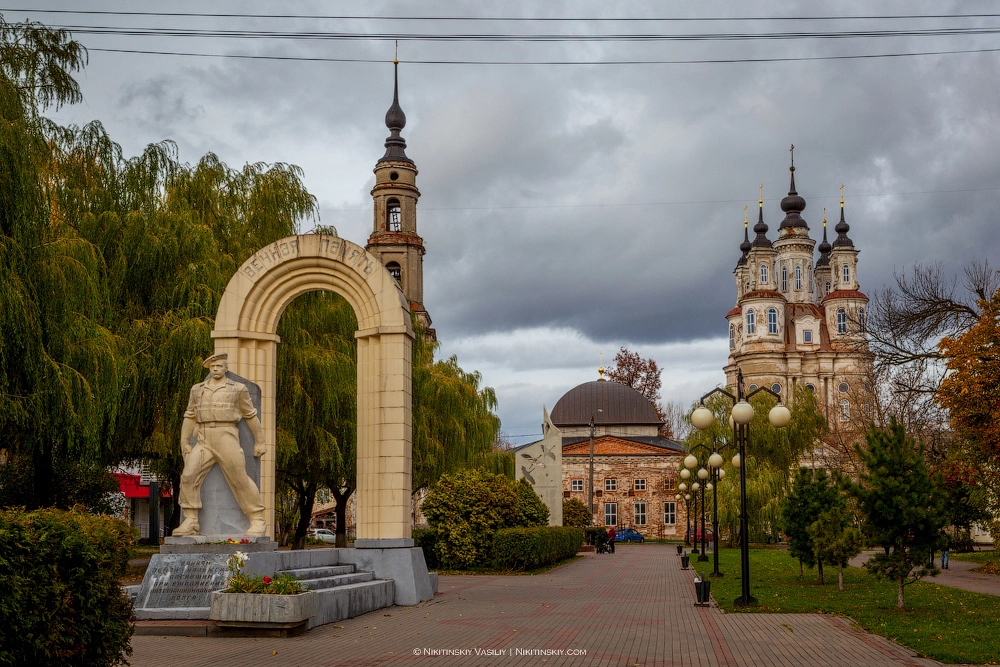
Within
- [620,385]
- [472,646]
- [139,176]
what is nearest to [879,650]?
[472,646]

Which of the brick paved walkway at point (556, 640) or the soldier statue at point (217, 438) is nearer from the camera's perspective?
Result: the brick paved walkway at point (556, 640)

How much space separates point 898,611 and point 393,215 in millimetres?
51168

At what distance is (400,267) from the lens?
62.7m

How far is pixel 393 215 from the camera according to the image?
64.2 metres

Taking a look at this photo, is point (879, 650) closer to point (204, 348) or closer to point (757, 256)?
point (204, 348)

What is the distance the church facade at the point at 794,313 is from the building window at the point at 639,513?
17157 millimetres

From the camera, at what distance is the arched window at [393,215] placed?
6353 centimetres

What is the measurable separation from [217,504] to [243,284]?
16.2 ft

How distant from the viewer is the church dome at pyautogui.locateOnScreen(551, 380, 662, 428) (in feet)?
274

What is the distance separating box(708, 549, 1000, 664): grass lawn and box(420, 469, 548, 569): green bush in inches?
273

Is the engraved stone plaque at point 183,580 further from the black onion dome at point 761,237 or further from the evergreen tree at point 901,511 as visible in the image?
the black onion dome at point 761,237

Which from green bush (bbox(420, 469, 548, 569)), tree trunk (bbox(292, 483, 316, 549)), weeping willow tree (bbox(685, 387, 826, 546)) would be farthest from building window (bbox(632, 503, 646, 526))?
green bush (bbox(420, 469, 548, 569))

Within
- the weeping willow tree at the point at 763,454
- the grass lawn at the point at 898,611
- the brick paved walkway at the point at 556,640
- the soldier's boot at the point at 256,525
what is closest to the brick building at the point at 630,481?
the weeping willow tree at the point at 763,454

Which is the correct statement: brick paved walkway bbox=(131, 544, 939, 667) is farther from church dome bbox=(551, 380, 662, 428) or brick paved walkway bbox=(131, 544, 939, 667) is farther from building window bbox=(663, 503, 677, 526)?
church dome bbox=(551, 380, 662, 428)
